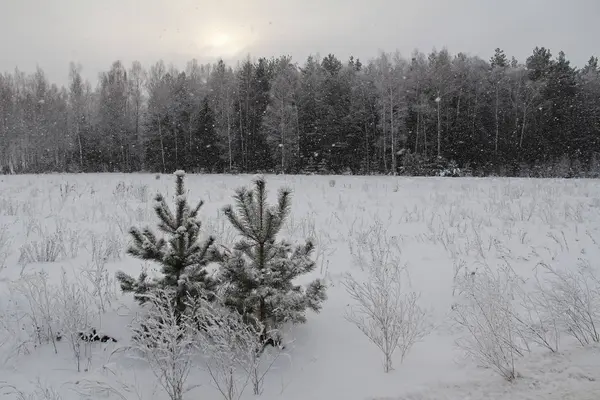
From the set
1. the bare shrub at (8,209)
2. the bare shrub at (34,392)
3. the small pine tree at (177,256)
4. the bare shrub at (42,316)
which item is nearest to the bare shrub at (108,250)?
the bare shrub at (42,316)

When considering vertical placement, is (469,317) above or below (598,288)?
below

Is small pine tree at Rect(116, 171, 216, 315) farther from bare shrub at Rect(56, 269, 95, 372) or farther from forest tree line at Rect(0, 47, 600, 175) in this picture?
forest tree line at Rect(0, 47, 600, 175)

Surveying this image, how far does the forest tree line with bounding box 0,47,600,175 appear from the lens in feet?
106

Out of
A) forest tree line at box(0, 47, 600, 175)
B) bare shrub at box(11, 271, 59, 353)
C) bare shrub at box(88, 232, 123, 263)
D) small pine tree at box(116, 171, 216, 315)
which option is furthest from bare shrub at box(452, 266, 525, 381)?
forest tree line at box(0, 47, 600, 175)

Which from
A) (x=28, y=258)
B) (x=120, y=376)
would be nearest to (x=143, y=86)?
(x=28, y=258)

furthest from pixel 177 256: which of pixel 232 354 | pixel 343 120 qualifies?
pixel 343 120

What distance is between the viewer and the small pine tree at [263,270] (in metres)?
4.03

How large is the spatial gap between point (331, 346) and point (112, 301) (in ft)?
8.64

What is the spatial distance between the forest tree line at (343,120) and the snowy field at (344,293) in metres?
21.1

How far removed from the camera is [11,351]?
3.86 m

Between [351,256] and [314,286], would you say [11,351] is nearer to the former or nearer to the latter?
[314,286]

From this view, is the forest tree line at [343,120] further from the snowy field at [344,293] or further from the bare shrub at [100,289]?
the bare shrub at [100,289]

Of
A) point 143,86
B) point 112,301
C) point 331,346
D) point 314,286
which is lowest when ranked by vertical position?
point 331,346

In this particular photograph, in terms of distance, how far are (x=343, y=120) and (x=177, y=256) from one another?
30706 millimetres
